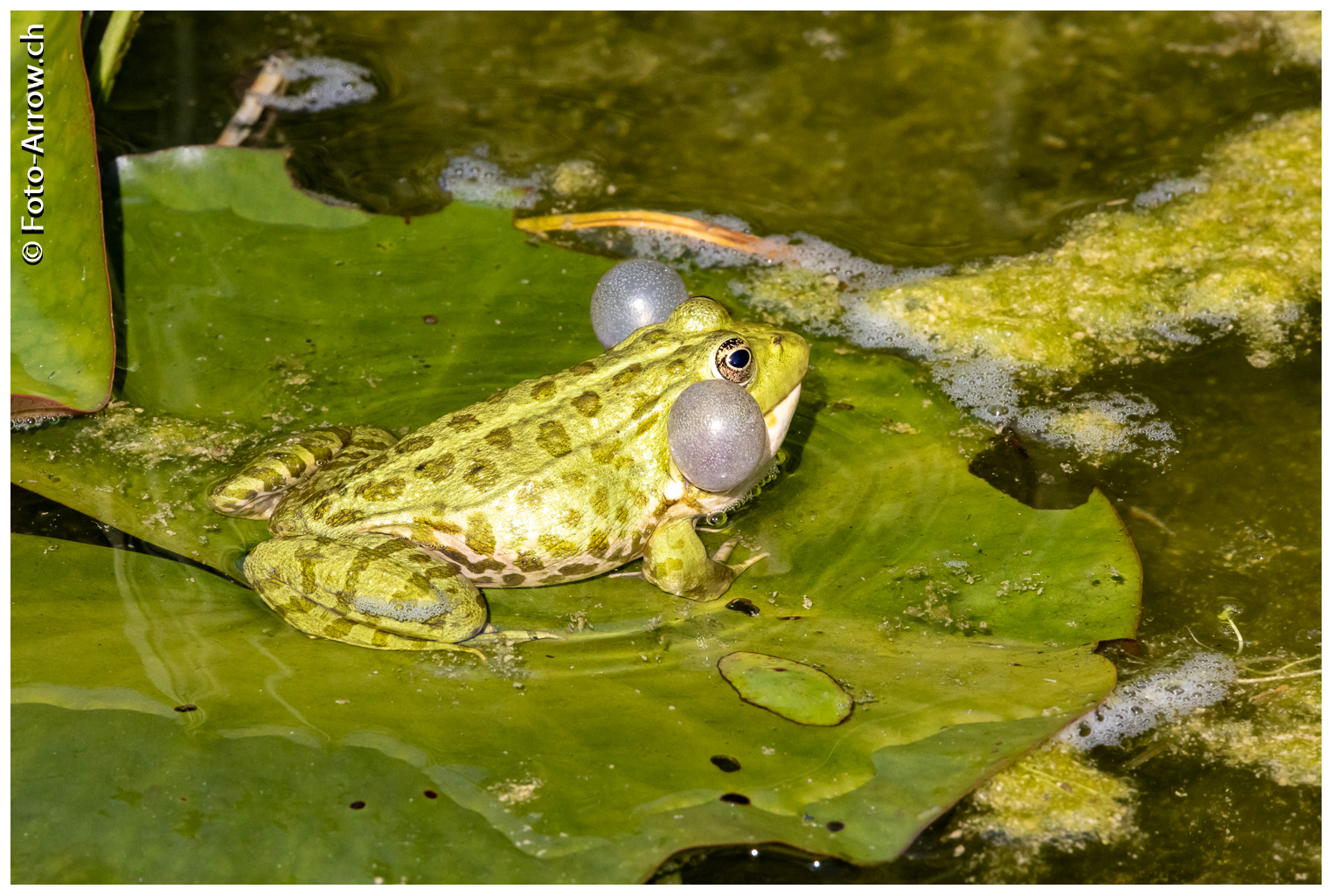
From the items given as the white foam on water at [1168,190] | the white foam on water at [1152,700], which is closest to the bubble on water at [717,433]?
the white foam on water at [1152,700]

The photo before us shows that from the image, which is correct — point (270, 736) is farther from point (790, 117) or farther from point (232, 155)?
point (790, 117)

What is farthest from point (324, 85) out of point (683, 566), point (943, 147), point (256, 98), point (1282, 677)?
point (1282, 677)

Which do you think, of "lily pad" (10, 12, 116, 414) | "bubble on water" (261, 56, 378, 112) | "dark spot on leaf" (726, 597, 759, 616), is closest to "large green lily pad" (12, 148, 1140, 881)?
"dark spot on leaf" (726, 597, 759, 616)

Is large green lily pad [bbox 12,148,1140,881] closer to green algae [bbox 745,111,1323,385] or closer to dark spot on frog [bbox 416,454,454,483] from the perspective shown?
green algae [bbox 745,111,1323,385]

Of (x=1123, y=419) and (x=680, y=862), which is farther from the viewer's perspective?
(x=1123, y=419)

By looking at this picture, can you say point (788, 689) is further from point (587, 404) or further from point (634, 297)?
point (634, 297)

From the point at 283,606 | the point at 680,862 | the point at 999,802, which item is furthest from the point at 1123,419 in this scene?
the point at 283,606
